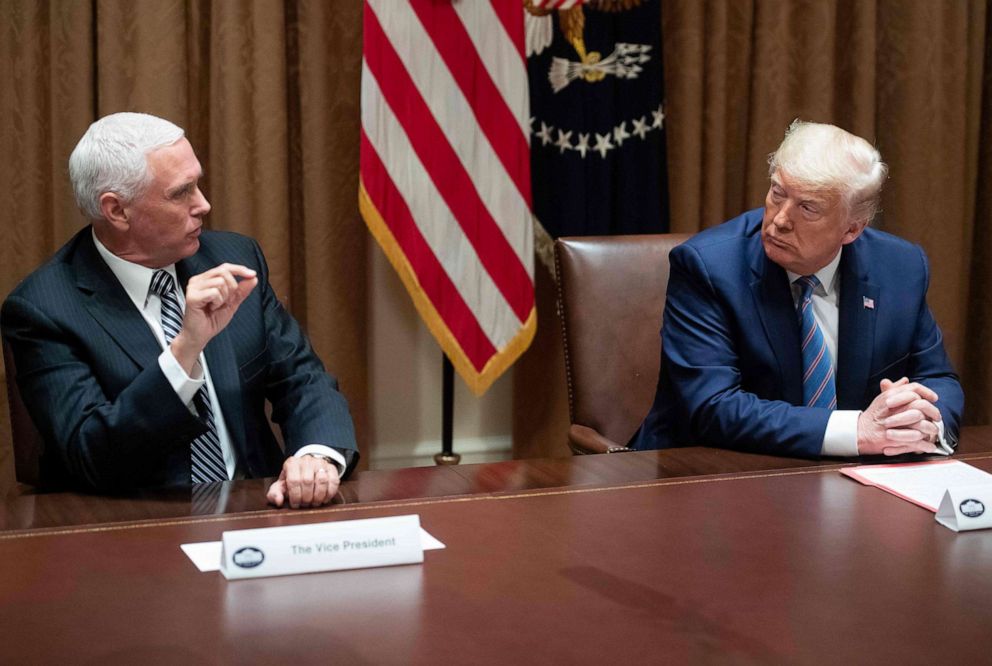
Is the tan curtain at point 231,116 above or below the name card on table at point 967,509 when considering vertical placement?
above

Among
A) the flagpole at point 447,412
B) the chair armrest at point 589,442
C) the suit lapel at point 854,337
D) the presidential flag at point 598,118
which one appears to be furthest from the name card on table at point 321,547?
the presidential flag at point 598,118

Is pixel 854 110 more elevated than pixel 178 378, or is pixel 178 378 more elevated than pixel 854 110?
pixel 854 110

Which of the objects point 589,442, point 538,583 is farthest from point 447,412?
point 538,583

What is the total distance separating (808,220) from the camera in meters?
2.72

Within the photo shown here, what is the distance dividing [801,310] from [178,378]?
1372 millimetres

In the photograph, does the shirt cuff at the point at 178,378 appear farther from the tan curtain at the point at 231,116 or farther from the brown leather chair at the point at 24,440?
the tan curtain at the point at 231,116

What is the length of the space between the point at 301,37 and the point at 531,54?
77cm

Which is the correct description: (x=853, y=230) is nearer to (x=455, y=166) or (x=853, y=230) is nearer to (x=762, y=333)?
(x=762, y=333)

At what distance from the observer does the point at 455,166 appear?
4062 mm

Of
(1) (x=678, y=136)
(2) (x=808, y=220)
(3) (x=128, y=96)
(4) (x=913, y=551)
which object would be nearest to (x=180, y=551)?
(4) (x=913, y=551)

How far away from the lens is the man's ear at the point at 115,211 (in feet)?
8.13

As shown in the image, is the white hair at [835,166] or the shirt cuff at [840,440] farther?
the white hair at [835,166]

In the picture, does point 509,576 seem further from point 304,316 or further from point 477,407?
point 477,407

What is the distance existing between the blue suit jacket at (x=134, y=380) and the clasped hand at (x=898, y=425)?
100cm
